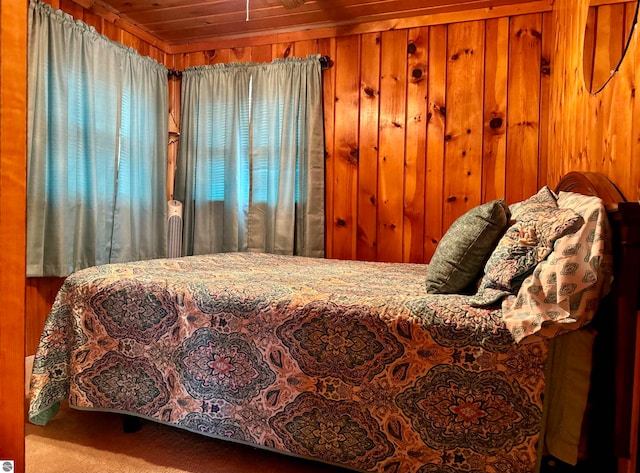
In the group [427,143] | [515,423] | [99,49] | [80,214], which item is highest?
[99,49]

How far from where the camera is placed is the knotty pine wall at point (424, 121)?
2.84 meters

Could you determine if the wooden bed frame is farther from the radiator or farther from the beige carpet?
the radiator

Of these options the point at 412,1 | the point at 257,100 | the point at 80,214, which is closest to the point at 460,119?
the point at 412,1

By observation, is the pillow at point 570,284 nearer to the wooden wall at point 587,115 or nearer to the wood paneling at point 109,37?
the wooden wall at point 587,115

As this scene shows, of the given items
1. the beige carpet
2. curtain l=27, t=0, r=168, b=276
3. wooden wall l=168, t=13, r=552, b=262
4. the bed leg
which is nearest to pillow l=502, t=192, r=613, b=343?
the beige carpet

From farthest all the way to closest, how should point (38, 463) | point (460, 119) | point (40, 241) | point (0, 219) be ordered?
point (460, 119)
point (40, 241)
point (38, 463)
point (0, 219)

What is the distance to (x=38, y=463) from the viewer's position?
1.60 meters

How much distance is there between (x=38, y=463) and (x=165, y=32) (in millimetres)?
3184

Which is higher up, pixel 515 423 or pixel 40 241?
pixel 40 241

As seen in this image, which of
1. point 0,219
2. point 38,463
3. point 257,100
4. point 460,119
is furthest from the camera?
point 257,100

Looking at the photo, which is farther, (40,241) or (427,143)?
(427,143)

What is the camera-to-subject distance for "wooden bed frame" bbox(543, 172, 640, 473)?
1.01 meters

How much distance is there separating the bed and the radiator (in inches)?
66.8

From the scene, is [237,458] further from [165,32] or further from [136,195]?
[165,32]
